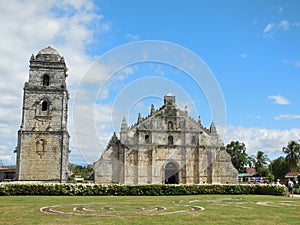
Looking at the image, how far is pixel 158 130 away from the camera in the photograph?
44719mm

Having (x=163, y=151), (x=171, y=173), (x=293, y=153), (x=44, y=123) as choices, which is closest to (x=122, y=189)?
(x=44, y=123)

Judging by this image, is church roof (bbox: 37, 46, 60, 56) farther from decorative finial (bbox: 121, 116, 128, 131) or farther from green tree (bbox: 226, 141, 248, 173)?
green tree (bbox: 226, 141, 248, 173)

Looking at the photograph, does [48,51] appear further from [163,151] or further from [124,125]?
[163,151]

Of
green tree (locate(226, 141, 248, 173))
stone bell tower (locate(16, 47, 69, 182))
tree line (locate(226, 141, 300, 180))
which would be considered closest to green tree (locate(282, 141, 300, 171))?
tree line (locate(226, 141, 300, 180))

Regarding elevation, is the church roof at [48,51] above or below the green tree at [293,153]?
above

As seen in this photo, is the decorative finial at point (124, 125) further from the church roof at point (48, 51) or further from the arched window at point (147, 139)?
the church roof at point (48, 51)

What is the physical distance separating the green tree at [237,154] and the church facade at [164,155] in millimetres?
34163

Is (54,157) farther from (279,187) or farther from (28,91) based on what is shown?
(279,187)

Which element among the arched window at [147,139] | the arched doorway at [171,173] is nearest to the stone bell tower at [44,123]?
the arched window at [147,139]

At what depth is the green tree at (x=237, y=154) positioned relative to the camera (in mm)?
78000

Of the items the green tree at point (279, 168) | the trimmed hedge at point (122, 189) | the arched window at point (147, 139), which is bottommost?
the trimmed hedge at point (122, 189)

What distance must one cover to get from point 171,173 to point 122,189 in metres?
19.2

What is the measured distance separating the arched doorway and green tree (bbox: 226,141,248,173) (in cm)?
3625

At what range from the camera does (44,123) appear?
1401 inches
